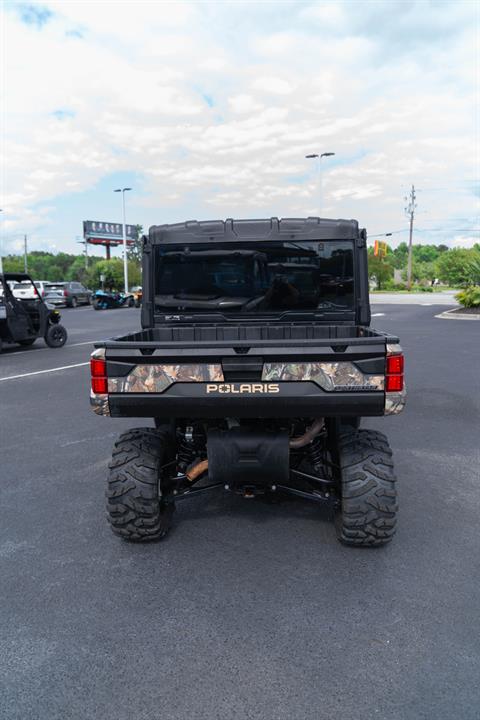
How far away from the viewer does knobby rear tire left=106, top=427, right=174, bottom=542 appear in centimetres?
356

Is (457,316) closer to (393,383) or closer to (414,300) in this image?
(414,300)

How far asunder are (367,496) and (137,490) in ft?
4.75

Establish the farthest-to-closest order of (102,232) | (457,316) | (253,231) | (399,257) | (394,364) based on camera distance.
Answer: (399,257) < (102,232) < (457,316) < (253,231) < (394,364)

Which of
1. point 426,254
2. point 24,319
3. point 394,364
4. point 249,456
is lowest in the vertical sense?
point 249,456

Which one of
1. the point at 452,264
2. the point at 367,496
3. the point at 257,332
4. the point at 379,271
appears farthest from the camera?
the point at 452,264

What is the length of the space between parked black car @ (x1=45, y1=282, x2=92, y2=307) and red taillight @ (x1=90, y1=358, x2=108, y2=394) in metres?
31.5

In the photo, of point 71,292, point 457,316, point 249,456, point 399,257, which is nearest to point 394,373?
point 249,456

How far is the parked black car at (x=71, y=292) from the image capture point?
33469 millimetres

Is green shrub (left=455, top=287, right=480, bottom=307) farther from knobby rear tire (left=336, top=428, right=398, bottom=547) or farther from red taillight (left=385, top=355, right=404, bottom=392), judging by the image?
red taillight (left=385, top=355, right=404, bottom=392)

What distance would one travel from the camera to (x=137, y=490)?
3551mm

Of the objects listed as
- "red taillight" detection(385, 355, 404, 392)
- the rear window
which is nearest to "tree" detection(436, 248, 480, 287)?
the rear window

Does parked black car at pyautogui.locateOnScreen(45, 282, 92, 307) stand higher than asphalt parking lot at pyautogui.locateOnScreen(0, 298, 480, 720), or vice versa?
parked black car at pyautogui.locateOnScreen(45, 282, 92, 307)

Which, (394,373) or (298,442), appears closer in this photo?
(394,373)

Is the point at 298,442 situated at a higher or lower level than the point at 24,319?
lower
